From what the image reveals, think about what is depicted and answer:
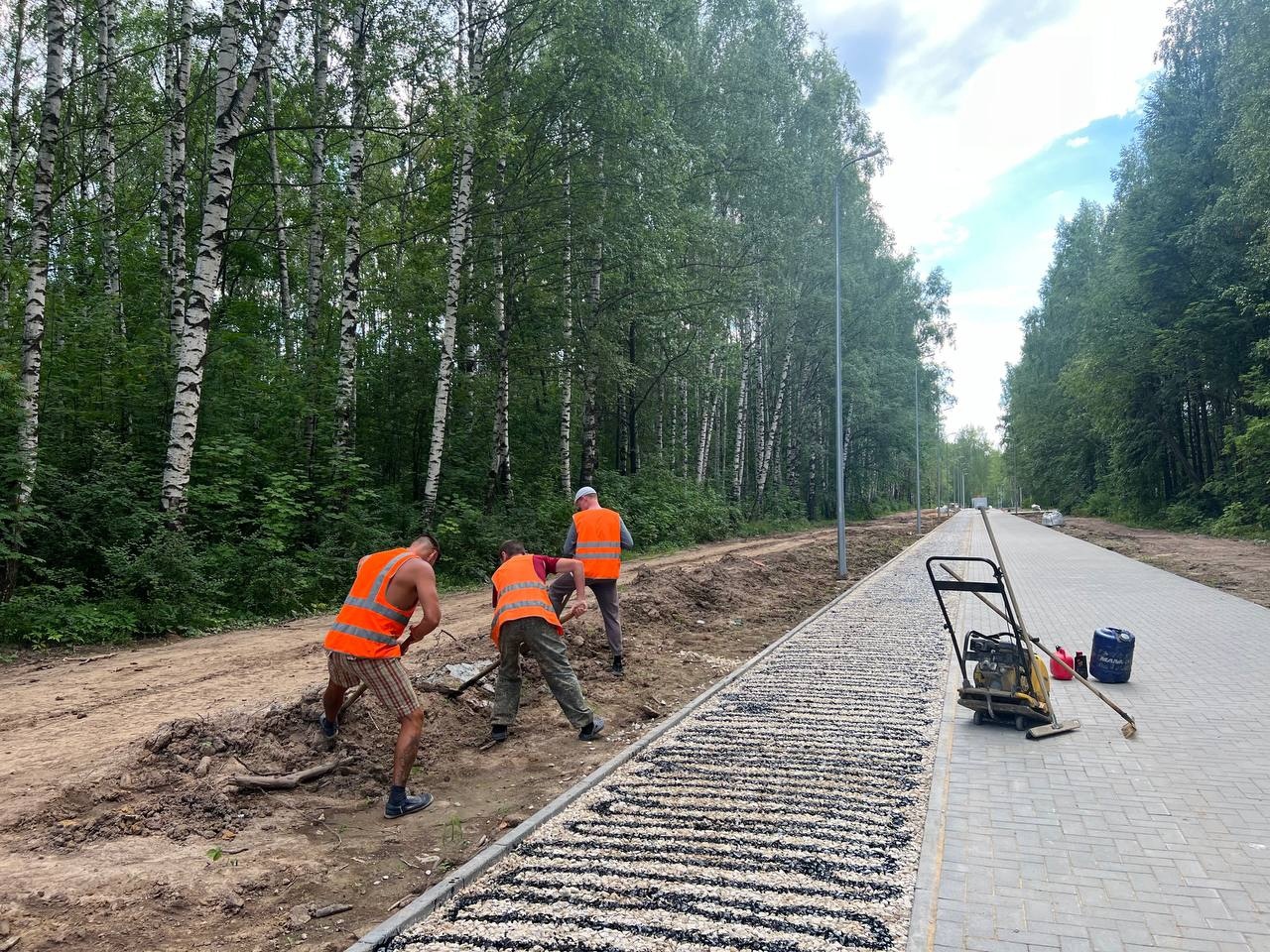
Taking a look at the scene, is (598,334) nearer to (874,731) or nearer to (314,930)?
(874,731)

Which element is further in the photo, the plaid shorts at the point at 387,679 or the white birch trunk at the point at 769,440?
the white birch trunk at the point at 769,440

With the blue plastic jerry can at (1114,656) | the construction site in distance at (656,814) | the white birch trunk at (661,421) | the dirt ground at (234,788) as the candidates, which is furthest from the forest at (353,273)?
the blue plastic jerry can at (1114,656)

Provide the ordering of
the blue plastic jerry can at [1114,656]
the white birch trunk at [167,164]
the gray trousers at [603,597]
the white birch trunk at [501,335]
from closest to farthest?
the blue plastic jerry can at [1114,656] < the gray trousers at [603,597] < the white birch trunk at [167,164] < the white birch trunk at [501,335]

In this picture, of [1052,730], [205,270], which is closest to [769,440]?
[205,270]

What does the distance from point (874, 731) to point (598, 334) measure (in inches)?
593

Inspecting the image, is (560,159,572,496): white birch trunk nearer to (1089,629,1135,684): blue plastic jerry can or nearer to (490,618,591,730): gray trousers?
(490,618,591,730): gray trousers

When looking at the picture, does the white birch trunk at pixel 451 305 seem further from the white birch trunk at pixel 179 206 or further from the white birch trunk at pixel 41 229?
the white birch trunk at pixel 41 229

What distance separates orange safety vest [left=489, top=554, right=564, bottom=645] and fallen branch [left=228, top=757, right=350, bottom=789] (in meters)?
1.42

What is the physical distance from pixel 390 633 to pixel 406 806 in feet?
3.59

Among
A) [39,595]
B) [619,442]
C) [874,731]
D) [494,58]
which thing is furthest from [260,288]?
[874,731]

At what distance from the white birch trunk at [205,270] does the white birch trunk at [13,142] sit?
104 inches

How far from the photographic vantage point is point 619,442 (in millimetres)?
27625

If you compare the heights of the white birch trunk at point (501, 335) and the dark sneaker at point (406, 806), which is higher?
the white birch trunk at point (501, 335)

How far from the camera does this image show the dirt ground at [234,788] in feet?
11.2
